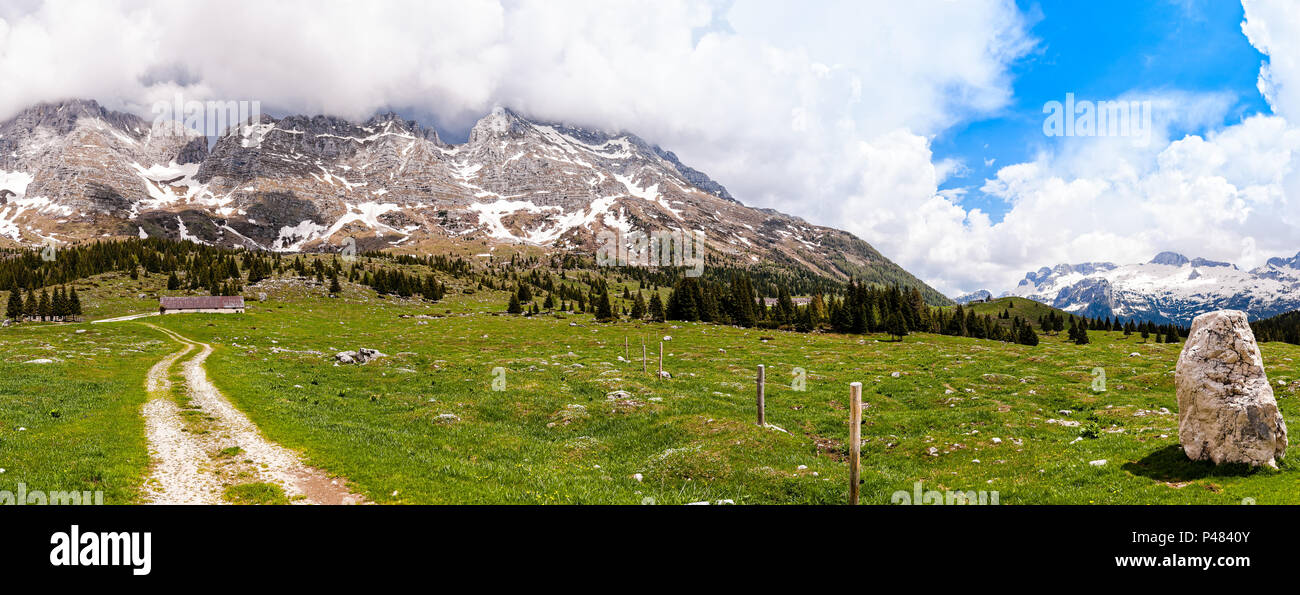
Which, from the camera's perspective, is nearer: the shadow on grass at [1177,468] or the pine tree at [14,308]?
the shadow on grass at [1177,468]

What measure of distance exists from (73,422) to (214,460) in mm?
11531

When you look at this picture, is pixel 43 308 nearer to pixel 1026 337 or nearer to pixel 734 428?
pixel 734 428

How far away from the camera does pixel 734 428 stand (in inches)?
882

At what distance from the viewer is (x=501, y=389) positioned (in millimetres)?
33562

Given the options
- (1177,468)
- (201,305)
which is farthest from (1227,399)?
(201,305)

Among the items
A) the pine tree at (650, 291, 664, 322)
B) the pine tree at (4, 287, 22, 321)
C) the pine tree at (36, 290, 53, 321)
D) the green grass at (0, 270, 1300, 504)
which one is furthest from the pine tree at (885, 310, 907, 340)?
the pine tree at (4, 287, 22, 321)

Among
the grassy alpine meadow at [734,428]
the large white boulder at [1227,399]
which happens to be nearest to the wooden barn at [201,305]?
the grassy alpine meadow at [734,428]

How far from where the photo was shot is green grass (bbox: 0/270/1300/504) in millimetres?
14688

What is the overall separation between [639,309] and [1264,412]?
389ft

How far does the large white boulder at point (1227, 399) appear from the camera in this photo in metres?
14.0

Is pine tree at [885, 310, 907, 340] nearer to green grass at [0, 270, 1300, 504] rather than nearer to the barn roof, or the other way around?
green grass at [0, 270, 1300, 504]

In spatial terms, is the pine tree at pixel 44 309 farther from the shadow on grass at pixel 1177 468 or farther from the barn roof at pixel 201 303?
the shadow on grass at pixel 1177 468

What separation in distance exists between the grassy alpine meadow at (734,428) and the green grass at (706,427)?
12 cm

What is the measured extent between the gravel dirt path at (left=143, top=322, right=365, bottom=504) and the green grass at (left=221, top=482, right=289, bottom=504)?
19 cm
